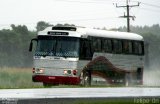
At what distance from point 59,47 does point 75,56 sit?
0.97 meters

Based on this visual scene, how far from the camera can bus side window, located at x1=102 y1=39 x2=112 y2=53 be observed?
122ft

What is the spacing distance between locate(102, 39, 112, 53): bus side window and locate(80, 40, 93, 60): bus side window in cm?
178

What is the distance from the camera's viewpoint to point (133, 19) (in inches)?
2908

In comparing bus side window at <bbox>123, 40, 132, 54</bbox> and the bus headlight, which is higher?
bus side window at <bbox>123, 40, 132, 54</bbox>

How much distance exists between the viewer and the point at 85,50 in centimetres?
3488

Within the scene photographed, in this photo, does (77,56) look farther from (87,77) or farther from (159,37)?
(159,37)

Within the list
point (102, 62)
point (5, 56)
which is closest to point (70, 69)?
point (102, 62)

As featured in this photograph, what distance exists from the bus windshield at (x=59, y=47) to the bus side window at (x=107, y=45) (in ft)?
10.5

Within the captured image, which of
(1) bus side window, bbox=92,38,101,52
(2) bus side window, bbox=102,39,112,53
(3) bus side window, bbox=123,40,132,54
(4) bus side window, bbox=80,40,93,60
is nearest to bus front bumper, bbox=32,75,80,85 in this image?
(4) bus side window, bbox=80,40,93,60

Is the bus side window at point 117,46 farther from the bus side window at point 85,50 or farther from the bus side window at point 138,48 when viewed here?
the bus side window at point 85,50

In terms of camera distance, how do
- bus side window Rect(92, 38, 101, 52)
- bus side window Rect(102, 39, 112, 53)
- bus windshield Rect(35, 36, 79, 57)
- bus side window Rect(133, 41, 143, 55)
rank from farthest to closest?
bus side window Rect(133, 41, 143, 55), bus side window Rect(102, 39, 112, 53), bus side window Rect(92, 38, 101, 52), bus windshield Rect(35, 36, 79, 57)

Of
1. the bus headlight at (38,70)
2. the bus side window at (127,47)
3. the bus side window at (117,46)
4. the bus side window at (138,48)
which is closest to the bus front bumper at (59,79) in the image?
the bus headlight at (38,70)

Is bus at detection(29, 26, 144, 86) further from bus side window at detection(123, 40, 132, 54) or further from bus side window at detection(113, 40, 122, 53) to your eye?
bus side window at detection(123, 40, 132, 54)

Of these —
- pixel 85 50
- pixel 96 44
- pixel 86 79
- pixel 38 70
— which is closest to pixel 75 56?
pixel 85 50
